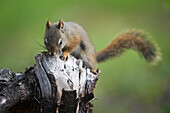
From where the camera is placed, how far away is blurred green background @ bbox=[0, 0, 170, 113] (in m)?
3.54

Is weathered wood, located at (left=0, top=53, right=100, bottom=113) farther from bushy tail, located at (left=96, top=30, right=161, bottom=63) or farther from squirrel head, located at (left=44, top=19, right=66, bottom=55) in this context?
bushy tail, located at (left=96, top=30, right=161, bottom=63)

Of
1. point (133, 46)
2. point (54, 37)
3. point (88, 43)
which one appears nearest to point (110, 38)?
point (133, 46)

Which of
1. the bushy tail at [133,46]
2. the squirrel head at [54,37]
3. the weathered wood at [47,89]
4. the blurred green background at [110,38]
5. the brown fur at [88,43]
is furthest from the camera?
the blurred green background at [110,38]

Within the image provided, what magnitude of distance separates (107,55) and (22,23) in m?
2.87

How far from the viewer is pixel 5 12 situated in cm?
568

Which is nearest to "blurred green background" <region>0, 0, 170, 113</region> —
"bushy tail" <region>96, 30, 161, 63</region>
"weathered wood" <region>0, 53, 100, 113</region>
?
"bushy tail" <region>96, 30, 161, 63</region>

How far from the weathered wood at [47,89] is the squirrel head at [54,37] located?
28 centimetres

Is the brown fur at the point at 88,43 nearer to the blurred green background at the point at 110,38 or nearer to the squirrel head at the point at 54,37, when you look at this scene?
the squirrel head at the point at 54,37

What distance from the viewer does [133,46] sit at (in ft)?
9.57

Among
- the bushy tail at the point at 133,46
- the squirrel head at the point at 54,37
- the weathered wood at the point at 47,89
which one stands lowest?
the weathered wood at the point at 47,89

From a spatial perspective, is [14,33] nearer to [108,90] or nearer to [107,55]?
[108,90]

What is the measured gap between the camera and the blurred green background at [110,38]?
3535 mm

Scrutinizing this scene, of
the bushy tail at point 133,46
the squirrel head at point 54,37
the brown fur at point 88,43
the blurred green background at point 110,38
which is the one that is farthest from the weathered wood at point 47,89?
the bushy tail at point 133,46

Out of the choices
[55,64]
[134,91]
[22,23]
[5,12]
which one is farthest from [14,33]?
[55,64]
